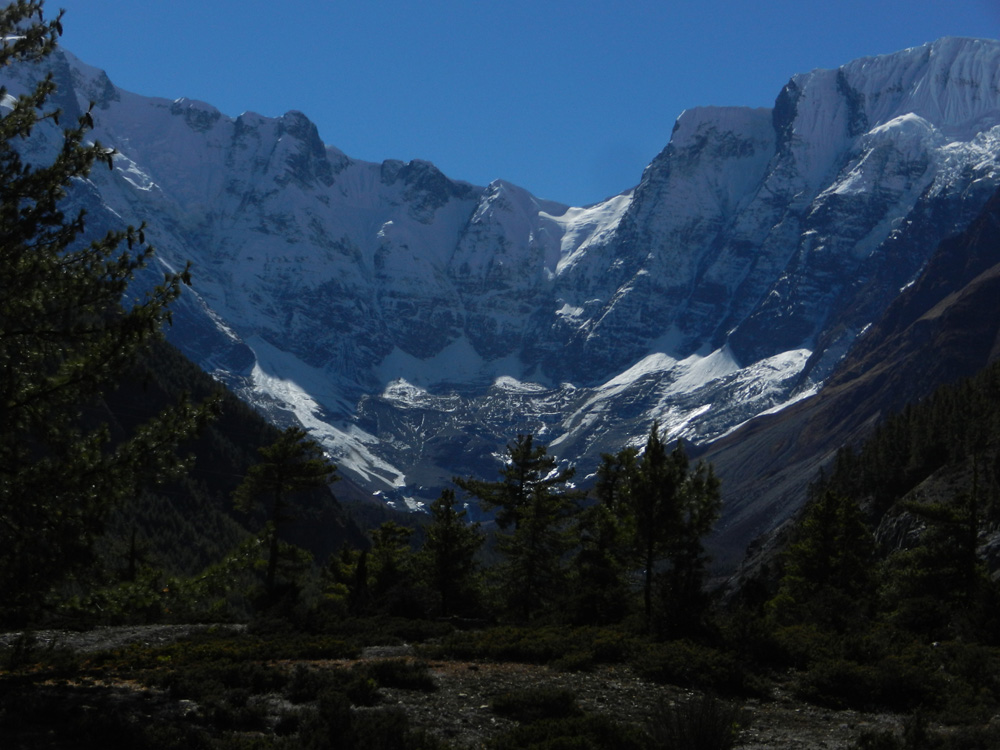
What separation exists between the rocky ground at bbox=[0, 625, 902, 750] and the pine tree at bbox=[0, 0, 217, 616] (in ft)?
10.0

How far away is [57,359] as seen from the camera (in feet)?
50.6

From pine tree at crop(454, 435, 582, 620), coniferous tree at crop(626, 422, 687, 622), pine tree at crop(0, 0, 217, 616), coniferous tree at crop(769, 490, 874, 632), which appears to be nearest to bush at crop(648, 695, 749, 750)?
pine tree at crop(0, 0, 217, 616)

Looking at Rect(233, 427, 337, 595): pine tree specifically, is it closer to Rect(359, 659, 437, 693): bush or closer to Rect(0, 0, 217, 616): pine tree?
Rect(359, 659, 437, 693): bush

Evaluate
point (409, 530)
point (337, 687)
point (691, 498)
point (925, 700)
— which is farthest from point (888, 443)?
point (337, 687)

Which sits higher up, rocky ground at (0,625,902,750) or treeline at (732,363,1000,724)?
treeline at (732,363,1000,724)

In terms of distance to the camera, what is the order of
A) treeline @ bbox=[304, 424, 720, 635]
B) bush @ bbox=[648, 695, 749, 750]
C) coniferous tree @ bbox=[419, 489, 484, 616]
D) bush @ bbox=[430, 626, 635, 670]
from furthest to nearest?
1. coniferous tree @ bbox=[419, 489, 484, 616]
2. treeline @ bbox=[304, 424, 720, 635]
3. bush @ bbox=[430, 626, 635, 670]
4. bush @ bbox=[648, 695, 749, 750]

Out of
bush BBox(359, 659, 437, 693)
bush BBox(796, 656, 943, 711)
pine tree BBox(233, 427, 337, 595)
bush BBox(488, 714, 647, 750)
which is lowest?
bush BBox(488, 714, 647, 750)

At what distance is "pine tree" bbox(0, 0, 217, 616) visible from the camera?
47.6ft

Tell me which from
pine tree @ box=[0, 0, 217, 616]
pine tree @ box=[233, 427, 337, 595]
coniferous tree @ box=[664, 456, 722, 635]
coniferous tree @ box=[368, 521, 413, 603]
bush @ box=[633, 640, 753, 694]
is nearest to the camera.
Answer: pine tree @ box=[0, 0, 217, 616]

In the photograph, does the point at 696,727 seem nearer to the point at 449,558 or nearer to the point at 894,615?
the point at 894,615

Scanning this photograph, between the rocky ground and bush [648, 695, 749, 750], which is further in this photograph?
the rocky ground

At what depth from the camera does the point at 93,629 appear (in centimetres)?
2855

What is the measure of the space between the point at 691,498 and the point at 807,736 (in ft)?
42.7

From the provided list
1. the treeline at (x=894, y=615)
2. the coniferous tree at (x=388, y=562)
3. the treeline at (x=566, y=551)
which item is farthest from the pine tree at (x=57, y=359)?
the coniferous tree at (x=388, y=562)
